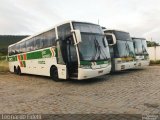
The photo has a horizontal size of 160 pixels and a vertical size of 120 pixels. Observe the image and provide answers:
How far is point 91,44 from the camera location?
13.3 meters

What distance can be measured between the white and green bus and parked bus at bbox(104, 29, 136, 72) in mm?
2454

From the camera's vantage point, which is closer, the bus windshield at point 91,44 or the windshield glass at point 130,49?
the bus windshield at point 91,44

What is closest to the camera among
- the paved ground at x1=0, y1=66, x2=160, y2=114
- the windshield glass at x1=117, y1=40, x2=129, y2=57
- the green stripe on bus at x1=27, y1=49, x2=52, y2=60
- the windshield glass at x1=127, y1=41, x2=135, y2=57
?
the paved ground at x1=0, y1=66, x2=160, y2=114

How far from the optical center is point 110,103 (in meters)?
8.64

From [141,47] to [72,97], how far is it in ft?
38.9

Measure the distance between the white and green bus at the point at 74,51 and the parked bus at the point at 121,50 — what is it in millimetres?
2454

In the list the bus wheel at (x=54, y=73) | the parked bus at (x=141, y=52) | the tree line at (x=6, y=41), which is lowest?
the bus wheel at (x=54, y=73)

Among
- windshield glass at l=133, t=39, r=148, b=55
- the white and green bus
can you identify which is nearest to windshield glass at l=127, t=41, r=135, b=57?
windshield glass at l=133, t=39, r=148, b=55

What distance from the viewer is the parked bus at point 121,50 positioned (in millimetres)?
16875

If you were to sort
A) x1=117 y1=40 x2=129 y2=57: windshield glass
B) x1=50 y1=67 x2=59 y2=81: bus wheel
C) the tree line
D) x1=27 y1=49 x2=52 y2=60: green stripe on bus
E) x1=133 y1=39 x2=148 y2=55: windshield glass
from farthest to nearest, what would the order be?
the tree line < x1=133 y1=39 x2=148 y2=55: windshield glass < x1=117 y1=40 x2=129 y2=57: windshield glass < x1=27 y1=49 x2=52 y2=60: green stripe on bus < x1=50 y1=67 x2=59 y2=81: bus wheel

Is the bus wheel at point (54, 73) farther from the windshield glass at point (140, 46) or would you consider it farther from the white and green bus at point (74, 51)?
the windshield glass at point (140, 46)

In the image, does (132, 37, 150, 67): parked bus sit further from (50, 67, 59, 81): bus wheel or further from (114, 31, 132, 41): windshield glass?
(50, 67, 59, 81): bus wheel

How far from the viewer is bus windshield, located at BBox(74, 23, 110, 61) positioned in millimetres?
12992

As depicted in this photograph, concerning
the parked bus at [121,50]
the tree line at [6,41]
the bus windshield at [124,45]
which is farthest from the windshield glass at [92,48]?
the tree line at [6,41]
